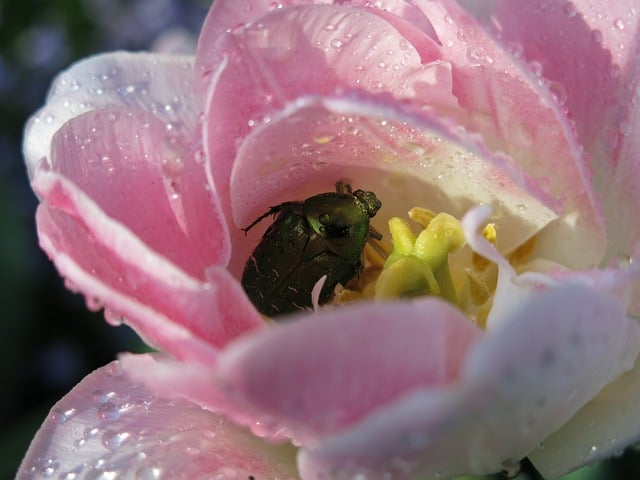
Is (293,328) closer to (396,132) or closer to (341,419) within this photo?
(341,419)

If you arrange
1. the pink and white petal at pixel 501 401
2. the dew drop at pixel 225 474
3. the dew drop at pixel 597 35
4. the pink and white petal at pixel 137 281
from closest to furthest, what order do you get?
1. the pink and white petal at pixel 501 401
2. the pink and white petal at pixel 137 281
3. the dew drop at pixel 225 474
4. the dew drop at pixel 597 35

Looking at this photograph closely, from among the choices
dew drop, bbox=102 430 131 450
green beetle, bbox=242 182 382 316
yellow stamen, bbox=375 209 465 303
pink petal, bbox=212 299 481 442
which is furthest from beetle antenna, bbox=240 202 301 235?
pink petal, bbox=212 299 481 442

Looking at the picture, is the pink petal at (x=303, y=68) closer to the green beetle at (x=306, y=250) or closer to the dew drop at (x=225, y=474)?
the green beetle at (x=306, y=250)

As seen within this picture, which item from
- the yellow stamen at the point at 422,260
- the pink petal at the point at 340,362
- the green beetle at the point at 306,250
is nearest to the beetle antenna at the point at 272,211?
the green beetle at the point at 306,250

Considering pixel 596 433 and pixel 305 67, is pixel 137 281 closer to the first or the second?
pixel 305 67

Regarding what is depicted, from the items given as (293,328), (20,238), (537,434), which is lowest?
(20,238)

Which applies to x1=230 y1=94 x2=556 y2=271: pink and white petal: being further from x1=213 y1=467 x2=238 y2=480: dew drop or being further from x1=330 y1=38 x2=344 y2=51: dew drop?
x1=213 y1=467 x2=238 y2=480: dew drop

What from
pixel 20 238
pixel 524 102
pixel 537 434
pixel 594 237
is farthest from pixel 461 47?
pixel 20 238
